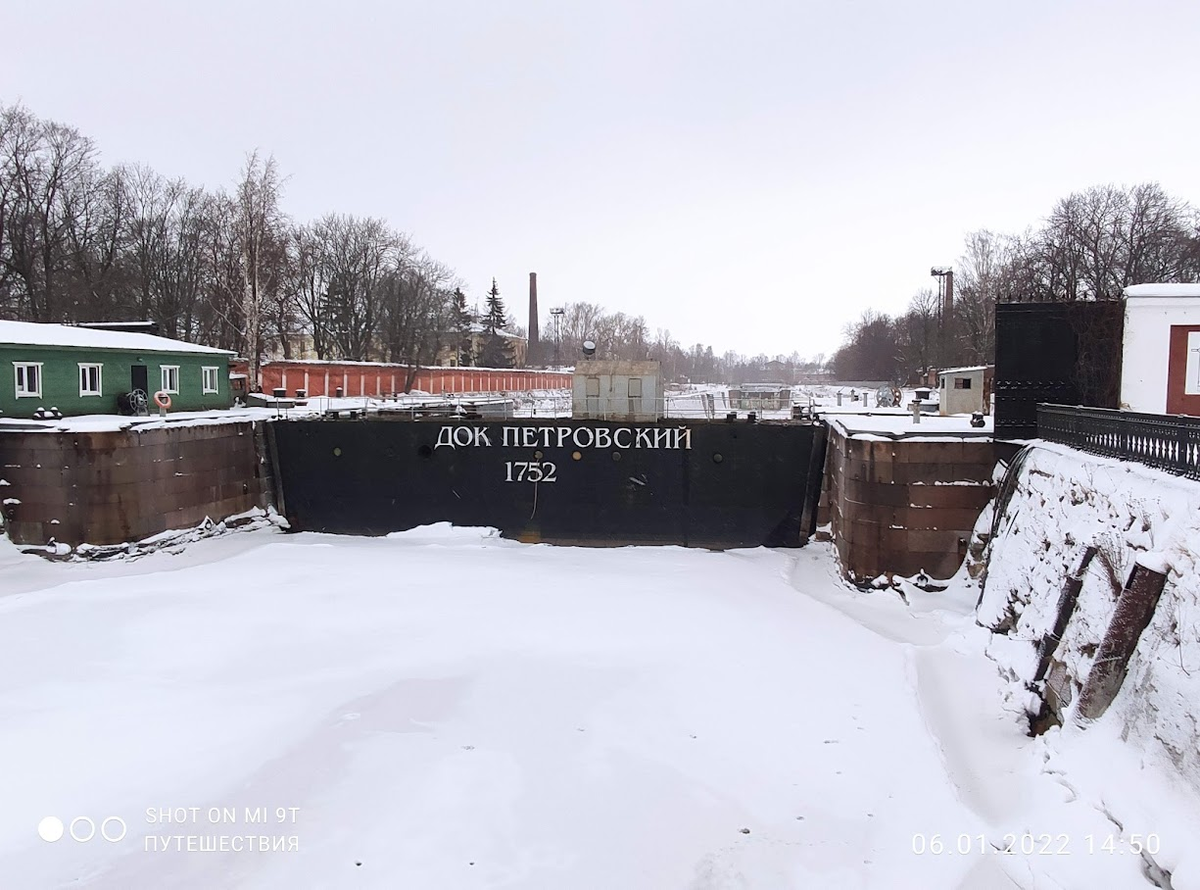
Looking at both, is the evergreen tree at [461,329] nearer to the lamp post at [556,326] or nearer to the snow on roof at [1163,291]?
the lamp post at [556,326]

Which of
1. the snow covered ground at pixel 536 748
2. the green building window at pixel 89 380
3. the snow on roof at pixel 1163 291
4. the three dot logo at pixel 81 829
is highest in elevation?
the snow on roof at pixel 1163 291

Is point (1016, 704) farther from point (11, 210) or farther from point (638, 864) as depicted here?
point (11, 210)

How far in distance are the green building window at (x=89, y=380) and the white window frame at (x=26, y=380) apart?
3.92 feet

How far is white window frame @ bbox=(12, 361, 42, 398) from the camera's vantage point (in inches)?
715

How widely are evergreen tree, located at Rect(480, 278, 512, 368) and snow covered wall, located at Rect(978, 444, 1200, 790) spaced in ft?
252

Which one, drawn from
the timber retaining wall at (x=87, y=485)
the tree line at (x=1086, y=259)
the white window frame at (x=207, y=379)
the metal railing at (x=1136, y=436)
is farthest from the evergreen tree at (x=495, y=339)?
the metal railing at (x=1136, y=436)

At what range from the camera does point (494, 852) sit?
6.88m

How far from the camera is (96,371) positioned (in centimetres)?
2050

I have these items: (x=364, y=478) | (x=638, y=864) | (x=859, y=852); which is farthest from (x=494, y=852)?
(x=364, y=478)

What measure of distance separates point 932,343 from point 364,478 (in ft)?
197

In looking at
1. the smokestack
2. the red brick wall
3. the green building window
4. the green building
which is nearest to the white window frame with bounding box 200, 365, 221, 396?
the green building

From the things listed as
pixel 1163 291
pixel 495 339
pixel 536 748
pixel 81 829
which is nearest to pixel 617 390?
pixel 1163 291

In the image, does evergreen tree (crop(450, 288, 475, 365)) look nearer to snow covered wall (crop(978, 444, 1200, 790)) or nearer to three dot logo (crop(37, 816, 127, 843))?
snow covered wall (crop(978, 444, 1200, 790))

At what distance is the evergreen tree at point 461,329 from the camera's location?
253ft
